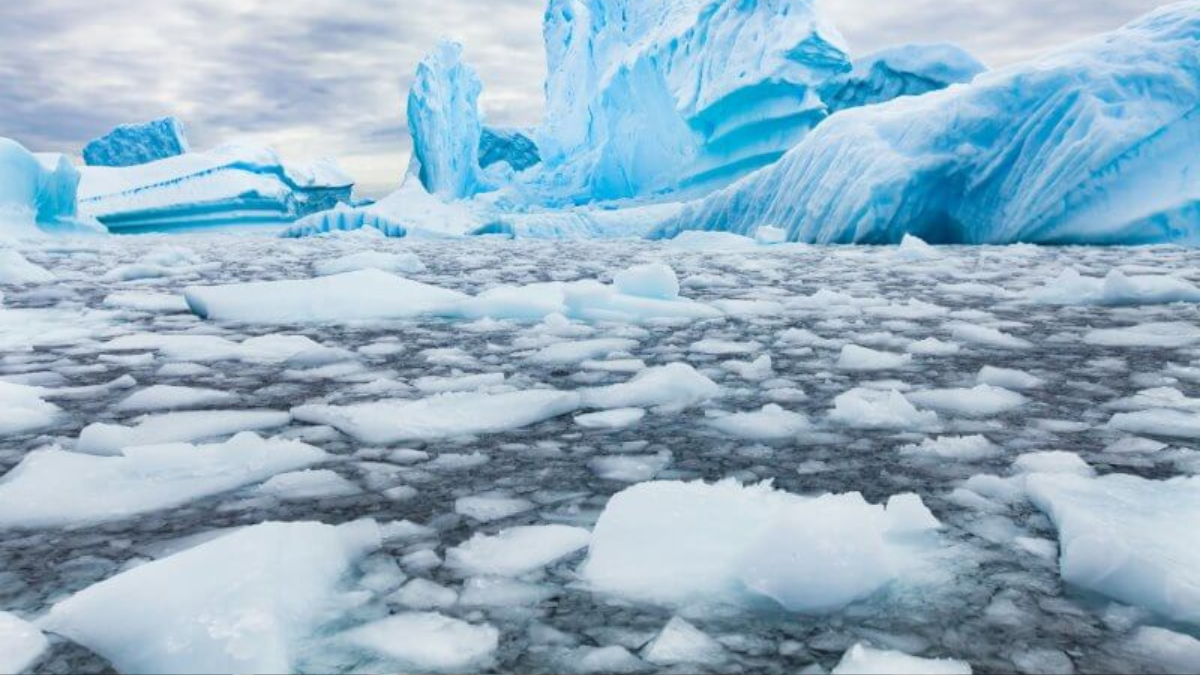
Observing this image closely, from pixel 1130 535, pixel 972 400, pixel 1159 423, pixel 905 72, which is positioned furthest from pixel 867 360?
pixel 905 72

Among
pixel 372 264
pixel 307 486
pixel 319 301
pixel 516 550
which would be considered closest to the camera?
pixel 516 550

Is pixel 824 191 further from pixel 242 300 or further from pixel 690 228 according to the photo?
pixel 242 300

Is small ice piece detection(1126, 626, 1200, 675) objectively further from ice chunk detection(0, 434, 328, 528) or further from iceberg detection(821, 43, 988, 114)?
Answer: iceberg detection(821, 43, 988, 114)

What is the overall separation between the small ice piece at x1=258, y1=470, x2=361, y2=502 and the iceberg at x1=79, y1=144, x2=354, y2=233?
1005 inches

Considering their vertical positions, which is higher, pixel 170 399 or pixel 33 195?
pixel 33 195

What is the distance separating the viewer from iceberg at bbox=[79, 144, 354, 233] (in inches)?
955

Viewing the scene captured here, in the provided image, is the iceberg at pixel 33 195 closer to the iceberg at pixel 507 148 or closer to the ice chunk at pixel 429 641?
the ice chunk at pixel 429 641

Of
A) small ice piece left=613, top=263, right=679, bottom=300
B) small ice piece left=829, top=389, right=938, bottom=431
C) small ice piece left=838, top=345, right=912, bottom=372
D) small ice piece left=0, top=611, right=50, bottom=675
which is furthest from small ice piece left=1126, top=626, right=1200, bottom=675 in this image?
small ice piece left=613, top=263, right=679, bottom=300

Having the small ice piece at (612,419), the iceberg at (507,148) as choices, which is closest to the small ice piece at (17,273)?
the small ice piece at (612,419)

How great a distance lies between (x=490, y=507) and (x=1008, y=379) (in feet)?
5.42

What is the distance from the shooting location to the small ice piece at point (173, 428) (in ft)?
6.10

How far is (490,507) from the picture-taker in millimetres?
1509

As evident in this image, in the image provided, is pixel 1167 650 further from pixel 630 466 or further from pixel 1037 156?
pixel 1037 156

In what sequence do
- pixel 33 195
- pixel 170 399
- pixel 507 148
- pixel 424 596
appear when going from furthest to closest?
1. pixel 507 148
2. pixel 33 195
3. pixel 170 399
4. pixel 424 596
